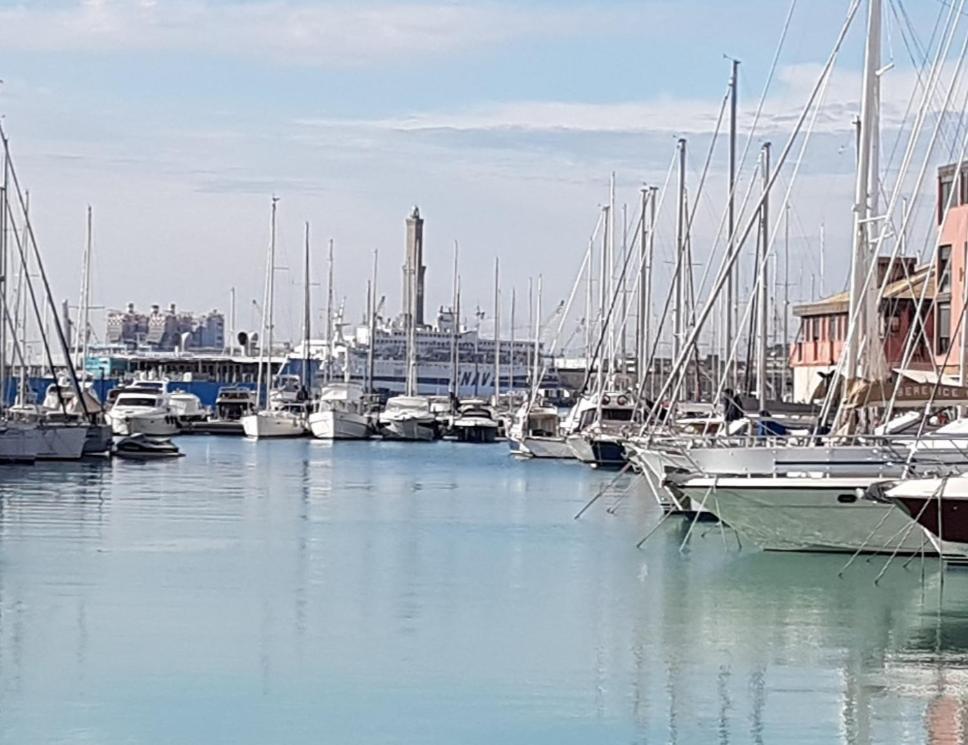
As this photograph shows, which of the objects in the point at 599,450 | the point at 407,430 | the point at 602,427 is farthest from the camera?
the point at 407,430

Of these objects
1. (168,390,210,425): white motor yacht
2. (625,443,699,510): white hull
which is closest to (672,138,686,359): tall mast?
(625,443,699,510): white hull

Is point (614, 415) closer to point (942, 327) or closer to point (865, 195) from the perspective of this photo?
point (942, 327)

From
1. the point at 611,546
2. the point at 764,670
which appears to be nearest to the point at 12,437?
the point at 611,546

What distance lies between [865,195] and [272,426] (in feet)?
217

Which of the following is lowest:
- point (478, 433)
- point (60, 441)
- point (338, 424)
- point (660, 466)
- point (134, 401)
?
point (478, 433)

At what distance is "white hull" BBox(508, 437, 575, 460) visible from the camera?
253 ft

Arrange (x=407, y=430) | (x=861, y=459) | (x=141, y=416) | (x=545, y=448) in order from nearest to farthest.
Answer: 1. (x=861, y=459)
2. (x=545, y=448)
3. (x=141, y=416)
4. (x=407, y=430)

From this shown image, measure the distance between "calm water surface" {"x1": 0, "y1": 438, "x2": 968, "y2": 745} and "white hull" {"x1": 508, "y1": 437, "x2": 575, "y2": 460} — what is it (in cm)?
3126

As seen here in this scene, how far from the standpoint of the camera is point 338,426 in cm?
9906

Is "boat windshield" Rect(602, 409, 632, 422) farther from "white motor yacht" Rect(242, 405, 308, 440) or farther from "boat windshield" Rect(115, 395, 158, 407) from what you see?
"white motor yacht" Rect(242, 405, 308, 440)

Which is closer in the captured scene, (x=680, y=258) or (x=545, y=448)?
(x=680, y=258)

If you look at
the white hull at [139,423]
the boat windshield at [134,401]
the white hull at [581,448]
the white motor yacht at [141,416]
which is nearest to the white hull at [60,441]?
the white hull at [581,448]

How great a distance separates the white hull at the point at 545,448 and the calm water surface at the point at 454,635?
31.3 metres

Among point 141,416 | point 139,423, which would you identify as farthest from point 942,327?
point 141,416
